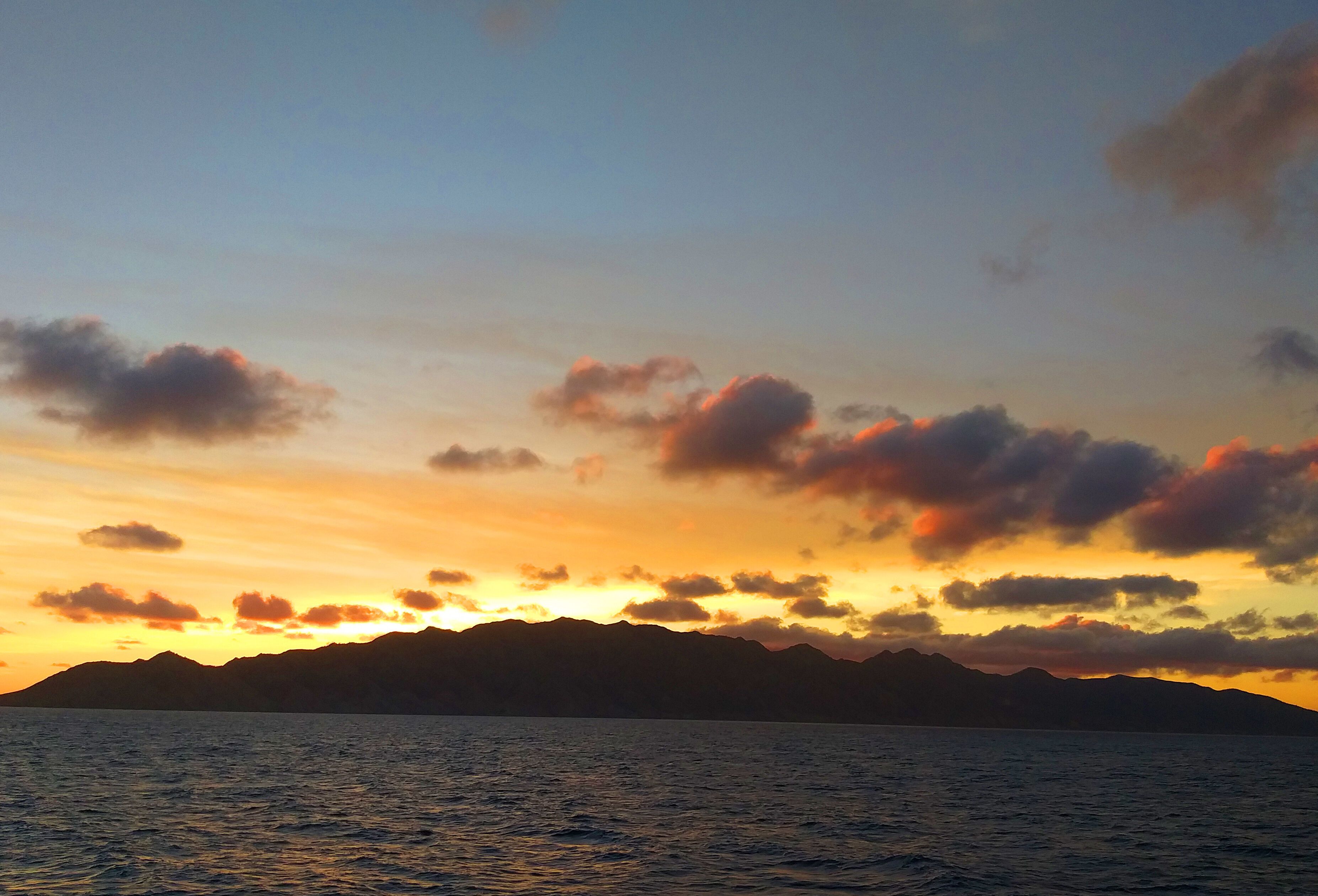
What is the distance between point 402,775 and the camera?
111 metres

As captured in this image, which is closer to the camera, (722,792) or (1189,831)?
(1189,831)

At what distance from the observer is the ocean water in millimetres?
46969

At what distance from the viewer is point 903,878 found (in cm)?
4925

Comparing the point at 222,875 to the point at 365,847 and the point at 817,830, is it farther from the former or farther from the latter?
the point at 817,830

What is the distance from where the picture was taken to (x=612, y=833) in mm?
63188

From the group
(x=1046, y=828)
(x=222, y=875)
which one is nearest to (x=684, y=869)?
(x=222, y=875)

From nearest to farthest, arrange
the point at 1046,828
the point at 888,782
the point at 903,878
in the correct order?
the point at 903,878
the point at 1046,828
the point at 888,782

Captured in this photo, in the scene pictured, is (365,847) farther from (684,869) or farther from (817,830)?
(817,830)

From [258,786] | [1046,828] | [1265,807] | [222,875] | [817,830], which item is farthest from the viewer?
[1265,807]

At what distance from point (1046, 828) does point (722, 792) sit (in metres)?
33.5

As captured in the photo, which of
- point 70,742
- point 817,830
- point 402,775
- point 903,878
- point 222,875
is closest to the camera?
point 222,875

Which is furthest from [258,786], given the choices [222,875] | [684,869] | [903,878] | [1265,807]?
[1265,807]

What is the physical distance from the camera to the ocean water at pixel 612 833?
46969mm

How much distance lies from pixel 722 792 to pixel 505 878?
54.0 metres
